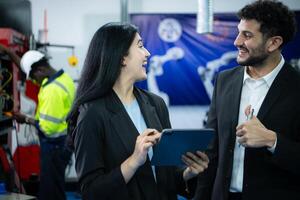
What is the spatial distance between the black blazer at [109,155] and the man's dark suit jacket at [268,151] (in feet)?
1.21

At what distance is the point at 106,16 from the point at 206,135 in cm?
393

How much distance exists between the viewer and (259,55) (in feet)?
5.70

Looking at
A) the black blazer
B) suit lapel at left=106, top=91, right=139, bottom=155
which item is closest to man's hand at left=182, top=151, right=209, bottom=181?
the black blazer

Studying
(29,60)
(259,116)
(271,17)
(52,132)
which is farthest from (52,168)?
(271,17)

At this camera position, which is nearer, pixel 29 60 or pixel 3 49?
pixel 3 49

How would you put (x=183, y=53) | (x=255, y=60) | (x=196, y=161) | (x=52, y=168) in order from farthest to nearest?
(x=183, y=53) → (x=52, y=168) → (x=255, y=60) → (x=196, y=161)

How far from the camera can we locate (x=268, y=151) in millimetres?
1631

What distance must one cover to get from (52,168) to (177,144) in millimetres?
2340

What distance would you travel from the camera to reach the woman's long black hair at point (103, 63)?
4.72ft

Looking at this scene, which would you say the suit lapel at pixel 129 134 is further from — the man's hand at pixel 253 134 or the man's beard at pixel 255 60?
the man's beard at pixel 255 60

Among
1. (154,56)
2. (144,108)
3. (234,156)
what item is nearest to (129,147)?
(144,108)

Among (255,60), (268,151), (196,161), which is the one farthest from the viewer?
(255,60)

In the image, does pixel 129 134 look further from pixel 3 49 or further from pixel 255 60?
pixel 3 49

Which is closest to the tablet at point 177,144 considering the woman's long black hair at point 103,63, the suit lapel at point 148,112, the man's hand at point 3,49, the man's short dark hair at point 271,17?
the suit lapel at point 148,112
